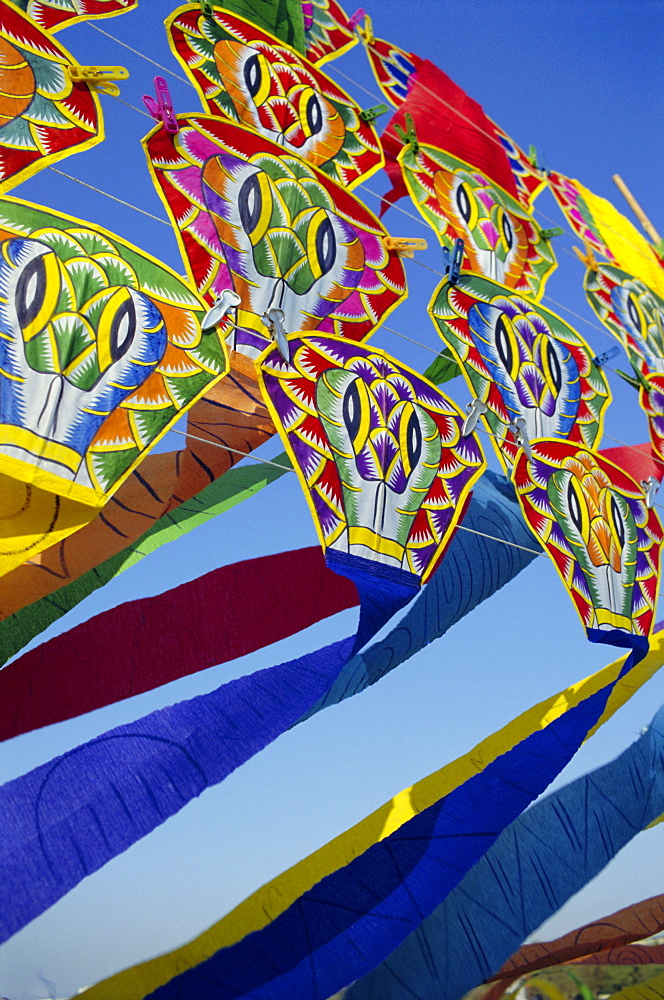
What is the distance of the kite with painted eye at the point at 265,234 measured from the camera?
3.29m

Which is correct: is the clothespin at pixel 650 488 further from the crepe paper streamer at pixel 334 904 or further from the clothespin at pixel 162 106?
the clothespin at pixel 162 106

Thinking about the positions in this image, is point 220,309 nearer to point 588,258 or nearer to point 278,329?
point 278,329

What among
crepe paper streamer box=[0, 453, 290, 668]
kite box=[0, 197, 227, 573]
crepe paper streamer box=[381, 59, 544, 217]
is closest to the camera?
kite box=[0, 197, 227, 573]

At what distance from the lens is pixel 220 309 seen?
297 cm

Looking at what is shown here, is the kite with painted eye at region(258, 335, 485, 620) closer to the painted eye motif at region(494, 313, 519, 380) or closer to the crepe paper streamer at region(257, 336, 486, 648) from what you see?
the crepe paper streamer at region(257, 336, 486, 648)

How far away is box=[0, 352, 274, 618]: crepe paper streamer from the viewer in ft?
9.93

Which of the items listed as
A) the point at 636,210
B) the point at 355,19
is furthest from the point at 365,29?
the point at 636,210

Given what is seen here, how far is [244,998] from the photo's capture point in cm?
263

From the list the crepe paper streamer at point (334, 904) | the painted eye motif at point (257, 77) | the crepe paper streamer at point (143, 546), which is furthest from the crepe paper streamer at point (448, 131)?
the crepe paper streamer at point (334, 904)

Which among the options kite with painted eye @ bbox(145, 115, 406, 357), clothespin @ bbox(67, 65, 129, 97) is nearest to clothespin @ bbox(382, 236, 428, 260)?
kite with painted eye @ bbox(145, 115, 406, 357)

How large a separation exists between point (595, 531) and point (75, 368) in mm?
2434

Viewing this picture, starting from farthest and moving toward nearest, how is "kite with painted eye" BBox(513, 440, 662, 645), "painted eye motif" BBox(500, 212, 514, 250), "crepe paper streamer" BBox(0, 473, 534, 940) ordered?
"painted eye motif" BBox(500, 212, 514, 250), "kite with painted eye" BBox(513, 440, 662, 645), "crepe paper streamer" BBox(0, 473, 534, 940)

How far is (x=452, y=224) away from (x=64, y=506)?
9.53ft

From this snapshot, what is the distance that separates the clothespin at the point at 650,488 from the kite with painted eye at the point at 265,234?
5.40 feet
